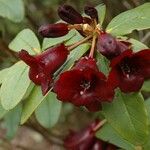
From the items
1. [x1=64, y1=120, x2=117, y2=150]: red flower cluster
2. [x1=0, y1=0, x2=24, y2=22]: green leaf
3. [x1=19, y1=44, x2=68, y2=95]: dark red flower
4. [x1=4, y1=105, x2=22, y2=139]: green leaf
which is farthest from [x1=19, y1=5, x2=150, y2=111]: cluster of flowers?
[x1=4, y1=105, x2=22, y2=139]: green leaf

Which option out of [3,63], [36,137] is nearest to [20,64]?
[3,63]

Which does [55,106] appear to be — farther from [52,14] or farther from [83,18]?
[52,14]

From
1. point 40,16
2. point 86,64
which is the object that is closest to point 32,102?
point 86,64

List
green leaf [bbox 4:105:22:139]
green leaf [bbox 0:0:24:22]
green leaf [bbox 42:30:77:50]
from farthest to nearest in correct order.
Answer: green leaf [bbox 4:105:22:139]
green leaf [bbox 0:0:24:22]
green leaf [bbox 42:30:77:50]

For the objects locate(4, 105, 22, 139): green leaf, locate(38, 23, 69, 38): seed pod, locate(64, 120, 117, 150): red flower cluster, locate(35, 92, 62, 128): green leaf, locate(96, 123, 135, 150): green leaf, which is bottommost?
locate(64, 120, 117, 150): red flower cluster

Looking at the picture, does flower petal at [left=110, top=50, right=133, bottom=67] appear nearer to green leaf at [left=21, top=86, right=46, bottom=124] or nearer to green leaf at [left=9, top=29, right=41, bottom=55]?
green leaf at [left=21, top=86, right=46, bottom=124]

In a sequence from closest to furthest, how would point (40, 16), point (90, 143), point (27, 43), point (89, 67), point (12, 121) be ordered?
point (89, 67), point (27, 43), point (90, 143), point (12, 121), point (40, 16)

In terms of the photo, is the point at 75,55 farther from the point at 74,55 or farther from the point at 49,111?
the point at 49,111
